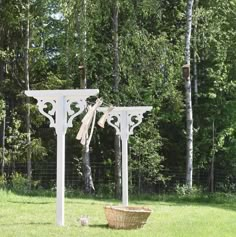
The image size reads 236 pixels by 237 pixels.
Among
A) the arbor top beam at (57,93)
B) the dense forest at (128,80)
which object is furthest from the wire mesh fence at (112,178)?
the arbor top beam at (57,93)

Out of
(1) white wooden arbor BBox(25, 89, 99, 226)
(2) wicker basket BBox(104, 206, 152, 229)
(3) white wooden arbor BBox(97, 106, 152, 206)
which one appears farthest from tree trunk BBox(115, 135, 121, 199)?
(1) white wooden arbor BBox(25, 89, 99, 226)

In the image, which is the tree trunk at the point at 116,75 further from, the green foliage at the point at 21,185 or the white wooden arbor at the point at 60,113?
the white wooden arbor at the point at 60,113

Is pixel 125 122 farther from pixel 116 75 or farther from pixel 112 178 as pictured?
pixel 112 178

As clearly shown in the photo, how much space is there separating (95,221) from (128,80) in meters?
7.52

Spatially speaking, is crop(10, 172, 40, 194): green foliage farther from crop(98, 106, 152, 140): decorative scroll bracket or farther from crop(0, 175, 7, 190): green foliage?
crop(98, 106, 152, 140): decorative scroll bracket

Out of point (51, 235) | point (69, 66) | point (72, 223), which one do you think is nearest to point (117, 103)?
point (69, 66)

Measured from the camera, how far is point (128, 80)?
51.4 ft

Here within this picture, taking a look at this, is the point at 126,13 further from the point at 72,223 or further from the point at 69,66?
the point at 72,223

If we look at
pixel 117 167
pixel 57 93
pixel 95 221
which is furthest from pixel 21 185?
pixel 57 93

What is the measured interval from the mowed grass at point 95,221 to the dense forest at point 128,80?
4187mm

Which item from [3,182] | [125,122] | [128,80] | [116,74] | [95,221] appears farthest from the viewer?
[128,80]

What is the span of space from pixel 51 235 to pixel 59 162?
124 centimetres

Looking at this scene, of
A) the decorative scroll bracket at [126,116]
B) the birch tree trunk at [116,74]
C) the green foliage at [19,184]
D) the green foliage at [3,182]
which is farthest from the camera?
the birch tree trunk at [116,74]

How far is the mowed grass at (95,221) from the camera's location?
7.42 meters
